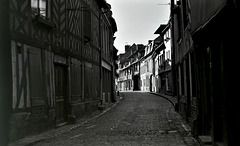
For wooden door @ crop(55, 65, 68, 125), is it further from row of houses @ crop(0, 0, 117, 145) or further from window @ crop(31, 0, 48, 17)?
window @ crop(31, 0, 48, 17)

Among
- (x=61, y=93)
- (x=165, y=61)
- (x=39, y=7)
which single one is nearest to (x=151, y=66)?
(x=165, y=61)

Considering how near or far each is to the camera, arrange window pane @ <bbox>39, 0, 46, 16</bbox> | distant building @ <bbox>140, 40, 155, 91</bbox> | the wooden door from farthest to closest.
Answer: distant building @ <bbox>140, 40, 155, 91</bbox> → the wooden door → window pane @ <bbox>39, 0, 46, 16</bbox>

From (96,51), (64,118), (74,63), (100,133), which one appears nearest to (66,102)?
(64,118)

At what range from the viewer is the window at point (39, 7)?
11133mm

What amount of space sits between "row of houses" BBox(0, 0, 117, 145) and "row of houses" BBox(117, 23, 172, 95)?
19.4 metres

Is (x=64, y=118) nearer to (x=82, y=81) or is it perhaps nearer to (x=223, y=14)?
(x=82, y=81)

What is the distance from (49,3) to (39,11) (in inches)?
42.6

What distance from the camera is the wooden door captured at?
1334 cm

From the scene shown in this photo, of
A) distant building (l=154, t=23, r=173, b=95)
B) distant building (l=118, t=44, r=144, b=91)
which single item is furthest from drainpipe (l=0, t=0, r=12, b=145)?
distant building (l=118, t=44, r=144, b=91)

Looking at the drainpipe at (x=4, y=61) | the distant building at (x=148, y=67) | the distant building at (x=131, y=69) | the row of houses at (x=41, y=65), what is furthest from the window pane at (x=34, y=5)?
the distant building at (x=131, y=69)

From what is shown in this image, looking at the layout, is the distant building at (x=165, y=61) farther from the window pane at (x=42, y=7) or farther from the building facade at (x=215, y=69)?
the building facade at (x=215, y=69)

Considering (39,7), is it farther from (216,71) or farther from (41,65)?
(216,71)

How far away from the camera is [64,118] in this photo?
14195 millimetres

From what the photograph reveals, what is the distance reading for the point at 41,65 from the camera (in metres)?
11.4
